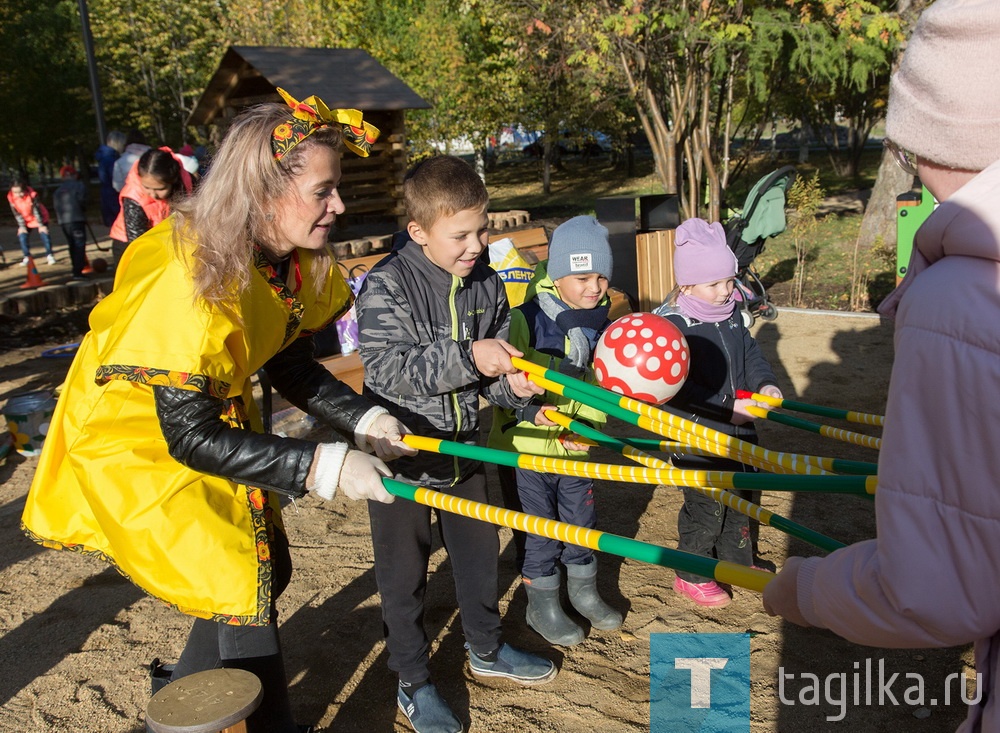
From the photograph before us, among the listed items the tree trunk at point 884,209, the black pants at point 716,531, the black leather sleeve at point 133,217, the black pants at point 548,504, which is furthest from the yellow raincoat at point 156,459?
the tree trunk at point 884,209

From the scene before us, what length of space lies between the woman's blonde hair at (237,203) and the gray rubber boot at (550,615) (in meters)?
2.08

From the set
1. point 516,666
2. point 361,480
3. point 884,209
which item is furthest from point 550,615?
point 884,209

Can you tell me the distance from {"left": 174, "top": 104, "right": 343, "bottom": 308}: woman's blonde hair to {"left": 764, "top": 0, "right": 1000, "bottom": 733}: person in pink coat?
1610 millimetres

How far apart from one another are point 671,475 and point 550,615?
1.56 m

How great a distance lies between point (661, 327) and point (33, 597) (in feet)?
11.5

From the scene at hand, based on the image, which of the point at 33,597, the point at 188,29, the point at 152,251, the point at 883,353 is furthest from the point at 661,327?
the point at 188,29

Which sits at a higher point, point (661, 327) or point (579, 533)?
point (661, 327)

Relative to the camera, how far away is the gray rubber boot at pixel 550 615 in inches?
147

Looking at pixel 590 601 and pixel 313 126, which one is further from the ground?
pixel 313 126

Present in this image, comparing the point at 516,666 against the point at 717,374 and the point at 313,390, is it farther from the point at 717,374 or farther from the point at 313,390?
the point at 717,374

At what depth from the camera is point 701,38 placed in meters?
11.8

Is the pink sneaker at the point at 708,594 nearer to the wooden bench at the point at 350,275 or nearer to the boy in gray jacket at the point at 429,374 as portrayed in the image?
the boy in gray jacket at the point at 429,374

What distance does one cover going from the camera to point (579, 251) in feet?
12.0

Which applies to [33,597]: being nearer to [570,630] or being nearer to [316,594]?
[316,594]
